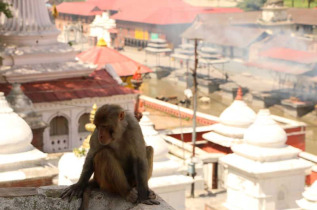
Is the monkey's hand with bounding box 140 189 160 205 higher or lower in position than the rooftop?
higher

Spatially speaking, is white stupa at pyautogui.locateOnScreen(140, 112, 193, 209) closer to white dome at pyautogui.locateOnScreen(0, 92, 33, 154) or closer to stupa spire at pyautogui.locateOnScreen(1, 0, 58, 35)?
white dome at pyautogui.locateOnScreen(0, 92, 33, 154)

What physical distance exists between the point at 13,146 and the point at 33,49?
26.9ft

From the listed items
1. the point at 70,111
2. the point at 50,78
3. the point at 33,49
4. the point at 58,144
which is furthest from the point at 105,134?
the point at 33,49

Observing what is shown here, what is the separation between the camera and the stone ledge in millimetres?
4734

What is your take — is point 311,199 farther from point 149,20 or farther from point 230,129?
point 149,20

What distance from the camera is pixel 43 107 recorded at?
56.6ft

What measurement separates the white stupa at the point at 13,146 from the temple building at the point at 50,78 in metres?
5.98

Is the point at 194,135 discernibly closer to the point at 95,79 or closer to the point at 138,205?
the point at 95,79

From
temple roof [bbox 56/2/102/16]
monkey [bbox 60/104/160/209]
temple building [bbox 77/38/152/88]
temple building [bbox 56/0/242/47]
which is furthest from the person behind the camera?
temple roof [bbox 56/2/102/16]

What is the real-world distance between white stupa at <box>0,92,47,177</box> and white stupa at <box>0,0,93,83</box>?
23.4ft

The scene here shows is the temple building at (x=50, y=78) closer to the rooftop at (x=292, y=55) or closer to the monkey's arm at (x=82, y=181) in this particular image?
the monkey's arm at (x=82, y=181)

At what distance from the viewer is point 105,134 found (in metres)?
5.09

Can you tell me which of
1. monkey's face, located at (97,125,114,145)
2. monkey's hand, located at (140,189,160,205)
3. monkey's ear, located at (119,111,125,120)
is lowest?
monkey's hand, located at (140,189,160,205)

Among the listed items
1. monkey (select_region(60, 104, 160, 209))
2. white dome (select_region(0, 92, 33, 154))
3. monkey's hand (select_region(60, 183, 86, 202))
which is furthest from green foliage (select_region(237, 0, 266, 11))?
monkey's hand (select_region(60, 183, 86, 202))
